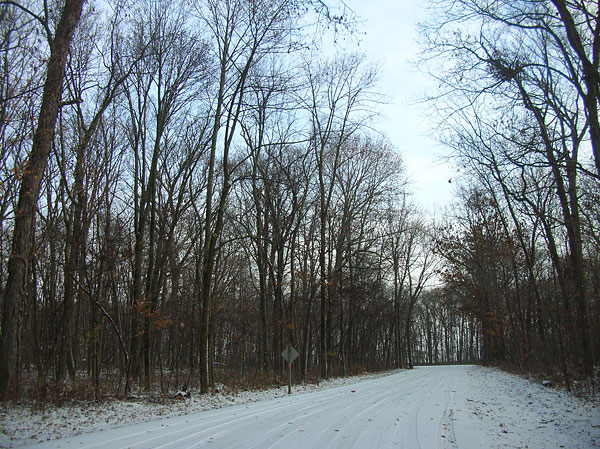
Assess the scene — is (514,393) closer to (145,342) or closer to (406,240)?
(145,342)

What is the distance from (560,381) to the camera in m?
14.9

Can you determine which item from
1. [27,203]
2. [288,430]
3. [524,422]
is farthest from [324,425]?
[27,203]

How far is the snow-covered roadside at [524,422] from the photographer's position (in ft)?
21.6

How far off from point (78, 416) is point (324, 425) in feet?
16.9

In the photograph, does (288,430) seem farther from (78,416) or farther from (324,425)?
(78,416)

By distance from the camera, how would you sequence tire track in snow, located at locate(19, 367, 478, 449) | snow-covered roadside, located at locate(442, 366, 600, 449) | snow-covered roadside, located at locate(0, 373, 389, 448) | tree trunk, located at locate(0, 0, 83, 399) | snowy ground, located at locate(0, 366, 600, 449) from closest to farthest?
tire track in snow, located at locate(19, 367, 478, 449) < snowy ground, located at locate(0, 366, 600, 449) < snow-covered roadside, located at locate(442, 366, 600, 449) < snow-covered roadside, located at locate(0, 373, 389, 448) < tree trunk, located at locate(0, 0, 83, 399)

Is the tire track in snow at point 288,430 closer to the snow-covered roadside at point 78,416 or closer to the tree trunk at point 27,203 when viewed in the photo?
the snow-covered roadside at point 78,416

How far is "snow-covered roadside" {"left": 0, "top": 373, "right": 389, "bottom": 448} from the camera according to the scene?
7.09m

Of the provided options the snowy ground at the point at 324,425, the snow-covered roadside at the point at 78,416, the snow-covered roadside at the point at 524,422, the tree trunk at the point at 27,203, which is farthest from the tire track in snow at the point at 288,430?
the tree trunk at the point at 27,203

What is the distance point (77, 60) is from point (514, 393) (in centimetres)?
1790

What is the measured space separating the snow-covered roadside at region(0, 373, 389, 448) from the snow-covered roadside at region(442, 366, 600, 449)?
6.36 metres

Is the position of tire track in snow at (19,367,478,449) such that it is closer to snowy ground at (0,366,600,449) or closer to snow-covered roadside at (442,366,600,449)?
snowy ground at (0,366,600,449)

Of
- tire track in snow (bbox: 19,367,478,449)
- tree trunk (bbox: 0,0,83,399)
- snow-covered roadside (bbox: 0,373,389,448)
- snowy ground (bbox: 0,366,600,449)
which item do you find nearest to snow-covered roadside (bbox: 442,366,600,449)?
snowy ground (bbox: 0,366,600,449)

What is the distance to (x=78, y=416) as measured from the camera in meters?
8.64
